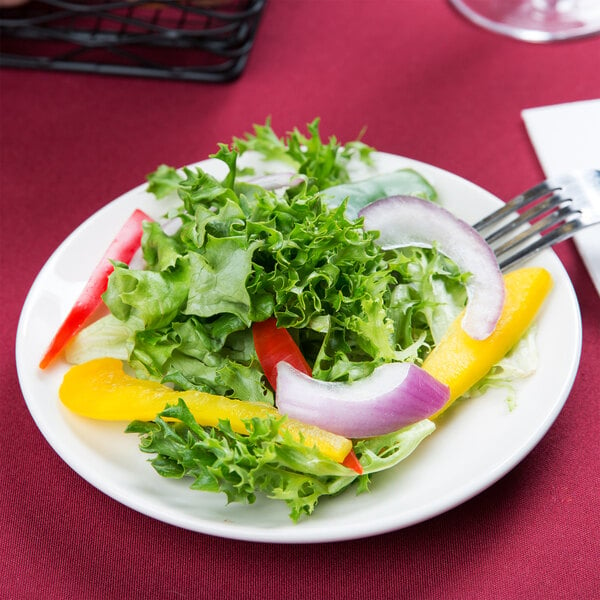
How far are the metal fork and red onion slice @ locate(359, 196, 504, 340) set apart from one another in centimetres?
9

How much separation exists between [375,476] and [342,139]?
1227 millimetres

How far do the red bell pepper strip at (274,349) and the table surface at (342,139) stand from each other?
11.8 inches

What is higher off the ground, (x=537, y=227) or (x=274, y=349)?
(x=537, y=227)

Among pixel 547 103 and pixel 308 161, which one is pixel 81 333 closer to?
pixel 308 161

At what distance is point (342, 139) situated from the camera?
227cm

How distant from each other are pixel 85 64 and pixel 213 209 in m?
1.21

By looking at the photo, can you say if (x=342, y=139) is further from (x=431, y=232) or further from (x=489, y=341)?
(x=489, y=341)

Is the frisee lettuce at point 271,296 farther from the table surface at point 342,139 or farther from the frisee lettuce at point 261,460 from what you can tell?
the table surface at point 342,139

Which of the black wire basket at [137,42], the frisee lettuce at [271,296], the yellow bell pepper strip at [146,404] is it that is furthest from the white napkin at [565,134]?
the yellow bell pepper strip at [146,404]

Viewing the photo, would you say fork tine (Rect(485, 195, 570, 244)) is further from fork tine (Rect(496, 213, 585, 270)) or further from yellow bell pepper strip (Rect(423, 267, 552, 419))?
yellow bell pepper strip (Rect(423, 267, 552, 419))

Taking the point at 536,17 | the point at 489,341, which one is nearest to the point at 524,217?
the point at 489,341

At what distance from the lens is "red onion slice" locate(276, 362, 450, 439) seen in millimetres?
1271

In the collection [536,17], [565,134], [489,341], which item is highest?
[536,17]

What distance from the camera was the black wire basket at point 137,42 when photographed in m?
2.43
